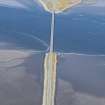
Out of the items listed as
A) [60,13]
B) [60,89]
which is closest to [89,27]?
[60,13]

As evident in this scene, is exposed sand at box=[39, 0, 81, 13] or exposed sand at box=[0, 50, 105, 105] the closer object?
exposed sand at box=[39, 0, 81, 13]

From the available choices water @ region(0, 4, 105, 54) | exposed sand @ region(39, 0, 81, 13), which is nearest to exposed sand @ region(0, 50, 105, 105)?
water @ region(0, 4, 105, 54)

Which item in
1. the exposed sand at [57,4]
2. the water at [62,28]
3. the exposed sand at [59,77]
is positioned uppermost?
the exposed sand at [57,4]

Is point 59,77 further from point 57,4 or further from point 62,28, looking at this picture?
point 57,4

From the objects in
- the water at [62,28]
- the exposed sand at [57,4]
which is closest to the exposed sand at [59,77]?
the water at [62,28]

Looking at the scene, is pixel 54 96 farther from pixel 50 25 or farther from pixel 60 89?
pixel 50 25

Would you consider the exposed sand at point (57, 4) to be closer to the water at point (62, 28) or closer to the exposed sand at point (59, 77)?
the water at point (62, 28)

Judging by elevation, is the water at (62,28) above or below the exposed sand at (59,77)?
above

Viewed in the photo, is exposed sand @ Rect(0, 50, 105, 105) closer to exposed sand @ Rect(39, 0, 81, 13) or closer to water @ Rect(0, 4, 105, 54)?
water @ Rect(0, 4, 105, 54)

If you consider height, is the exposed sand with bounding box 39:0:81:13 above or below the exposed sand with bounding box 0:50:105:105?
above

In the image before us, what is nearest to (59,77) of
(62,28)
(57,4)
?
(62,28)
